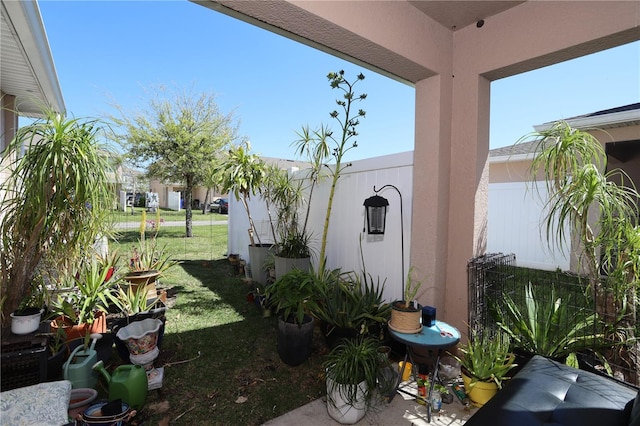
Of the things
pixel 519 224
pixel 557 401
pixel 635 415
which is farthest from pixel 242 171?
pixel 519 224

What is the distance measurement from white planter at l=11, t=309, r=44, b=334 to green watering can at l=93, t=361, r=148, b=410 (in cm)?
73

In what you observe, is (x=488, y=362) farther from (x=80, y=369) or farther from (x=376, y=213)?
(x=80, y=369)

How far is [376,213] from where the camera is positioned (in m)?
3.16

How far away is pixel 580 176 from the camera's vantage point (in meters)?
2.15

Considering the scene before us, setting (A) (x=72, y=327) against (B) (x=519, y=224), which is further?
(B) (x=519, y=224)

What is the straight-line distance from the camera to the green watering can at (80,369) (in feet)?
7.00

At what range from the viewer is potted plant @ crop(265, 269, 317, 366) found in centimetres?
272

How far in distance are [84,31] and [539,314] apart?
6225mm

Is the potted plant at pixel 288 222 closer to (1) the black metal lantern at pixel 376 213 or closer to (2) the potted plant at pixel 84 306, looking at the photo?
(1) the black metal lantern at pixel 376 213

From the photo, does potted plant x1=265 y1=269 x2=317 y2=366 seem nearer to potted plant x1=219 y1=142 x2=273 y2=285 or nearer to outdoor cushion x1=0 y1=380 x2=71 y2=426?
outdoor cushion x1=0 y1=380 x2=71 y2=426

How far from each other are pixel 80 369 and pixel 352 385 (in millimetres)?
1962

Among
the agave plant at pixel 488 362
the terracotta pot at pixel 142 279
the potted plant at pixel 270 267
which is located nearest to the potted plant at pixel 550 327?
the agave plant at pixel 488 362

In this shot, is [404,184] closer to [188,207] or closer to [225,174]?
[225,174]

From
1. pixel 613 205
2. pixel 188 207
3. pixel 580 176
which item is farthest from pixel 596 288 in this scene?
pixel 188 207
